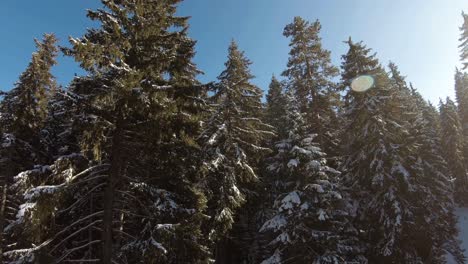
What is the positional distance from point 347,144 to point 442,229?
7240 millimetres

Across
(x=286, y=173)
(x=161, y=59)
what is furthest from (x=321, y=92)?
(x=161, y=59)

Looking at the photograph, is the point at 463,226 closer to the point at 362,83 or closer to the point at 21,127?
the point at 362,83

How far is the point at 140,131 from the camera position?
11.6 metres

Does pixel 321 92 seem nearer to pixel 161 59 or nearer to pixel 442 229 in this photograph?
pixel 442 229

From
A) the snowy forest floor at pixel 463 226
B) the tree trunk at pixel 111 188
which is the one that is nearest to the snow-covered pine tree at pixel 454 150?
the snowy forest floor at pixel 463 226

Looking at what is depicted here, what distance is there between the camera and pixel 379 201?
19.2 metres

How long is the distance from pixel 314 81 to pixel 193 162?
59.7 feet

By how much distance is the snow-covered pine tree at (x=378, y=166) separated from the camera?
1812cm

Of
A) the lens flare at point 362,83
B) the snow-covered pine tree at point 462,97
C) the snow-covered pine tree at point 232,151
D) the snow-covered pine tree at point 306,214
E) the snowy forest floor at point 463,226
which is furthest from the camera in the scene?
the snow-covered pine tree at point 462,97

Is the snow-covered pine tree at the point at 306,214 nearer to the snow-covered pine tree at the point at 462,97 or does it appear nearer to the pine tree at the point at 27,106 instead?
the pine tree at the point at 27,106

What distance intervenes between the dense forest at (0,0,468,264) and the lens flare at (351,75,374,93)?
11cm

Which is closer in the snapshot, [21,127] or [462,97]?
[21,127]

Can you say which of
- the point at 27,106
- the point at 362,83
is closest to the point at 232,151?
the point at 362,83

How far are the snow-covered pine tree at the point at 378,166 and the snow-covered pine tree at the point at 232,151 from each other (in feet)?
18.9
